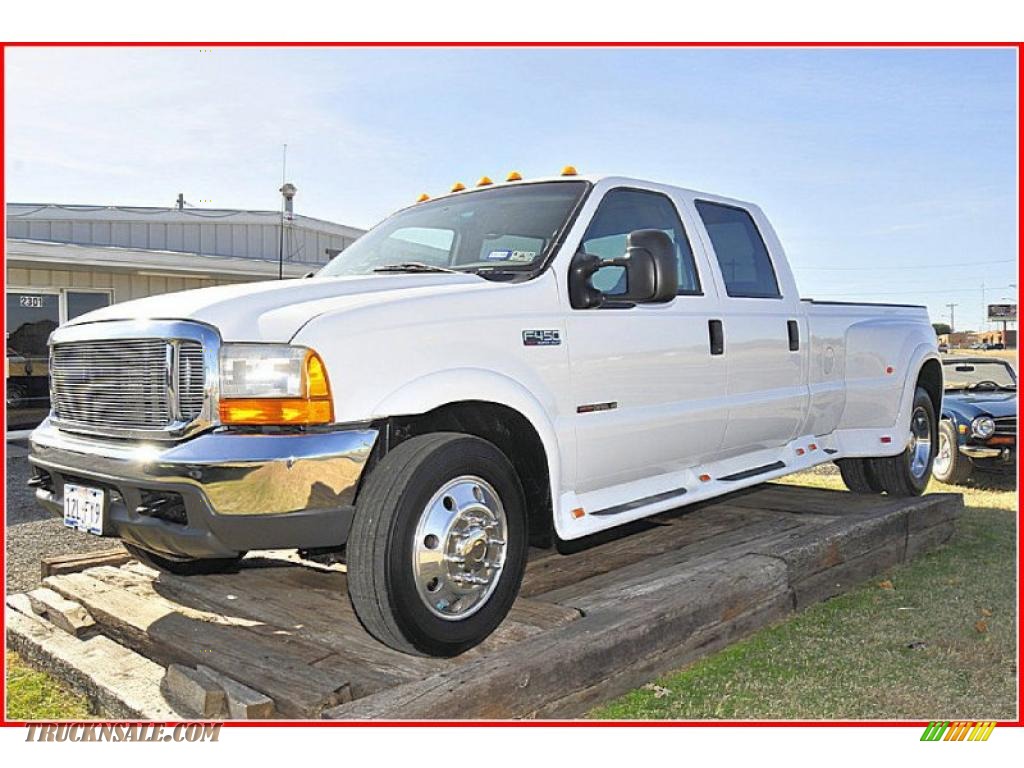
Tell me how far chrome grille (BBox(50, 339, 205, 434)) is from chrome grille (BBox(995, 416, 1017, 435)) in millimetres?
8141

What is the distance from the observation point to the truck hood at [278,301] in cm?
339

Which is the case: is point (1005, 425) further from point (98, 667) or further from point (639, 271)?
point (98, 667)

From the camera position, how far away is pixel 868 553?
5641 mm

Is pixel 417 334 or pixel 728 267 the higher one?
pixel 728 267

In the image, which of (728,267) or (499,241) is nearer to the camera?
(499,241)

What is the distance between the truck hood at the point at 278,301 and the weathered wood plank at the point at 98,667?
131 centimetres

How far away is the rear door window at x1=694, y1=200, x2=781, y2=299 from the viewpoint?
5469 millimetres

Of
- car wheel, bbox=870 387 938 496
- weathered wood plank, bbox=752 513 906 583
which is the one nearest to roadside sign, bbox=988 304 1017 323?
car wheel, bbox=870 387 938 496

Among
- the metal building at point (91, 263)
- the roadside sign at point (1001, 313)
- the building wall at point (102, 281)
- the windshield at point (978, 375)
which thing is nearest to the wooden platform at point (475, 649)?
the windshield at point (978, 375)

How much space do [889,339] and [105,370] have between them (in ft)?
17.1

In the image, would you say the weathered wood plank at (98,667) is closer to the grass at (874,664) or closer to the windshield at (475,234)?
the grass at (874,664)

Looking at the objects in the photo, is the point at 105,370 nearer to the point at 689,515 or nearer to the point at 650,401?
the point at 650,401

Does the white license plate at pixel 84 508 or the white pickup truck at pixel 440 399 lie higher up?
the white pickup truck at pixel 440 399
